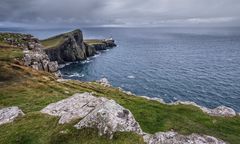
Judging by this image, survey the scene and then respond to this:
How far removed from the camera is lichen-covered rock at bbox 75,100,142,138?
32656mm

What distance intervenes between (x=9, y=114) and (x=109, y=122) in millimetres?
21504

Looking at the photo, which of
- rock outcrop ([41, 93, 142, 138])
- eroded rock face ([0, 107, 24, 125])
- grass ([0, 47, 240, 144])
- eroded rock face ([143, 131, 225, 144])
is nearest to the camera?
grass ([0, 47, 240, 144])

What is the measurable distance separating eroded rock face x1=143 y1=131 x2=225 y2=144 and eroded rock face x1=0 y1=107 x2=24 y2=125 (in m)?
23.9

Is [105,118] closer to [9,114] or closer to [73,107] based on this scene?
[73,107]

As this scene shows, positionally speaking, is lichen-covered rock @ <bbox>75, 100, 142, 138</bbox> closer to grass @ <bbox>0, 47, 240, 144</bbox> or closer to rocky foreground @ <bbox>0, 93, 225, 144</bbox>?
rocky foreground @ <bbox>0, 93, 225, 144</bbox>

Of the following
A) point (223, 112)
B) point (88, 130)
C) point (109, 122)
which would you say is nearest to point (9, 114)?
point (88, 130)

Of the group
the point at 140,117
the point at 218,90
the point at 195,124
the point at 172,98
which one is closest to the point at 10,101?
the point at 140,117

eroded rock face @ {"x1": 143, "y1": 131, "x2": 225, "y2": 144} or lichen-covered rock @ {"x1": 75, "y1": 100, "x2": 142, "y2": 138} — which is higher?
lichen-covered rock @ {"x1": 75, "y1": 100, "x2": 142, "y2": 138}

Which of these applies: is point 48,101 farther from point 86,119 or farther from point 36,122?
point 86,119

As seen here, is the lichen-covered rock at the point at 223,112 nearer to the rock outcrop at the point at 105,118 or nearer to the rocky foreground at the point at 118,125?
the rocky foreground at the point at 118,125

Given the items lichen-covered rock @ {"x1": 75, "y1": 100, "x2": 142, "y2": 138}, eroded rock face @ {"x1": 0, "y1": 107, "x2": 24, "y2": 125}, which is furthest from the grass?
eroded rock face @ {"x1": 0, "y1": 107, "x2": 24, "y2": 125}

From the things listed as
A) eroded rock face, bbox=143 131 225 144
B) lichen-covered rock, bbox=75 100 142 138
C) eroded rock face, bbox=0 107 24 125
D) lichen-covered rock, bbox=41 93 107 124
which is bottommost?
eroded rock face, bbox=143 131 225 144

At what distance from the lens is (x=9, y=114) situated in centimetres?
4359

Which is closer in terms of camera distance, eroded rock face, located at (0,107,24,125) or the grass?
the grass
